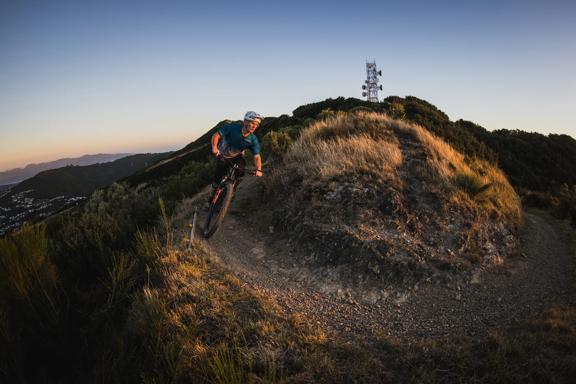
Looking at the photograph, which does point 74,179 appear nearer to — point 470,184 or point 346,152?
point 346,152

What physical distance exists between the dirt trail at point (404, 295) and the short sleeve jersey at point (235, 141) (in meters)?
2.04

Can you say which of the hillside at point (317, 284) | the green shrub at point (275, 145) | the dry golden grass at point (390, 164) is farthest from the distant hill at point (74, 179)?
the hillside at point (317, 284)

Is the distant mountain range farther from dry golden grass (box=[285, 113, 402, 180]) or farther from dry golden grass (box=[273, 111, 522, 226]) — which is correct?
dry golden grass (box=[273, 111, 522, 226])

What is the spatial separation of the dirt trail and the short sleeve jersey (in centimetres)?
204

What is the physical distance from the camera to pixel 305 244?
6.65 meters

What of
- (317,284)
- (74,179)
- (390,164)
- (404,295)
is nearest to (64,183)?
(74,179)

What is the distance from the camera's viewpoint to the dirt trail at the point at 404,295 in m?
4.57

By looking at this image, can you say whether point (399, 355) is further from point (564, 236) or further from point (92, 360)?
point (564, 236)

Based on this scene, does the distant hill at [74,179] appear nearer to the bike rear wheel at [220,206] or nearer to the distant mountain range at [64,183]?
the distant mountain range at [64,183]

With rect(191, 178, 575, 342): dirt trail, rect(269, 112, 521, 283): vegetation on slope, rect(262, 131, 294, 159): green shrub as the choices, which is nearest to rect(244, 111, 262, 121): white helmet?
rect(269, 112, 521, 283): vegetation on slope

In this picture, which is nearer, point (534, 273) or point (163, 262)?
point (163, 262)

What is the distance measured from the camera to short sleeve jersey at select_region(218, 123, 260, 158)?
6.80 meters

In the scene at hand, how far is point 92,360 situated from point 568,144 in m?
34.1

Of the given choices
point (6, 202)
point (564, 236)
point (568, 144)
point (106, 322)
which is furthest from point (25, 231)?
point (6, 202)
